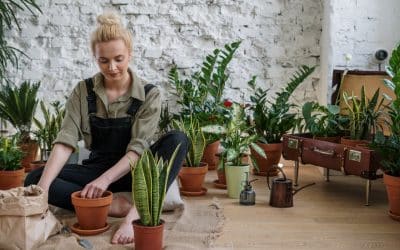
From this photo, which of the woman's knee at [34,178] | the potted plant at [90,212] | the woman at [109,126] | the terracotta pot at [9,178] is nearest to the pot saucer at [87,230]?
the potted plant at [90,212]

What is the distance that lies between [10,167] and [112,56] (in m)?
1.25

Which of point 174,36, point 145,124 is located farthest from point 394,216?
point 174,36

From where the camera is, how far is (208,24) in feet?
14.6

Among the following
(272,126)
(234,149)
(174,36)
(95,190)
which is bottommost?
(95,190)

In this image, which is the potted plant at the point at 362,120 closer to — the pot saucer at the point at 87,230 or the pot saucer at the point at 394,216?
the pot saucer at the point at 394,216

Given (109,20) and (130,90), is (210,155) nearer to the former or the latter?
(130,90)

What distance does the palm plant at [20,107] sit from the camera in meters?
3.88

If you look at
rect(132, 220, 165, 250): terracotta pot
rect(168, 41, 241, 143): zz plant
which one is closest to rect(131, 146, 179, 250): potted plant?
rect(132, 220, 165, 250): terracotta pot

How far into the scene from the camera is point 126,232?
2396 mm

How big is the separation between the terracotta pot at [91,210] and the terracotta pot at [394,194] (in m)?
1.44

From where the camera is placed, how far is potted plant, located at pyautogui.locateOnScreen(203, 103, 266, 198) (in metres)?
3.22

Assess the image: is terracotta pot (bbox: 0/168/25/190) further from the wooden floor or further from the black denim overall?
the wooden floor

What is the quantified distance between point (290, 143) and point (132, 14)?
176 cm

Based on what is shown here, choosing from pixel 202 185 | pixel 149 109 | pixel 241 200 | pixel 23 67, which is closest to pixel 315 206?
pixel 241 200
